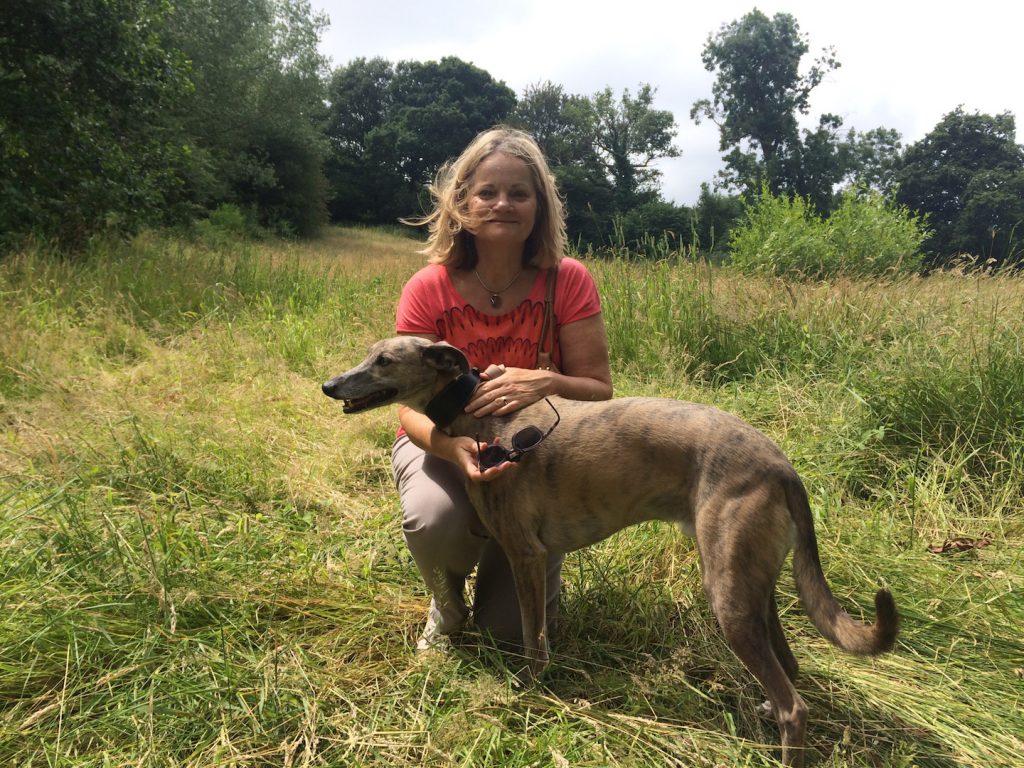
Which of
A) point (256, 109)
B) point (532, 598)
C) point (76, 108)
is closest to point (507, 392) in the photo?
point (532, 598)

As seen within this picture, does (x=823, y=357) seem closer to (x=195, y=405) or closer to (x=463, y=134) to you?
(x=195, y=405)

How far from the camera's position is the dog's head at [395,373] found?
8.06ft

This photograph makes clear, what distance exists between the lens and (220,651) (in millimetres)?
2180

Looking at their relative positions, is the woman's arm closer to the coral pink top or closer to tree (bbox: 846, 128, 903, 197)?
the coral pink top

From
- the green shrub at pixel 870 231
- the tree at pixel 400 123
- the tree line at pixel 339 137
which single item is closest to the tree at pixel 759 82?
the tree line at pixel 339 137

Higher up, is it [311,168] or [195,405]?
[311,168]

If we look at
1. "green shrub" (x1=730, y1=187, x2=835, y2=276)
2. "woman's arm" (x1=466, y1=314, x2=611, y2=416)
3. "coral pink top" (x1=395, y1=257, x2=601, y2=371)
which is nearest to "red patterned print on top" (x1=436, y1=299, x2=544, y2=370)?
"coral pink top" (x1=395, y1=257, x2=601, y2=371)

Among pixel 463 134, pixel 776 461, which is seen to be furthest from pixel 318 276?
pixel 463 134

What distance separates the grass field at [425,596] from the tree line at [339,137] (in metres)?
2.64

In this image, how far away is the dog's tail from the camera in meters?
1.80

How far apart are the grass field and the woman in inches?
12.4

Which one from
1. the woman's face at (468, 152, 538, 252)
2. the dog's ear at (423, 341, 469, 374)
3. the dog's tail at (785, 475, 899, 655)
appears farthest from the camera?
the woman's face at (468, 152, 538, 252)

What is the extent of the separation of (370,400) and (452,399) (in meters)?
0.34

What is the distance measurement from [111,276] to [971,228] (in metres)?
28.6
